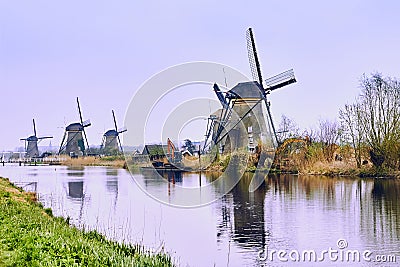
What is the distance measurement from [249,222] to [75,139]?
172 feet

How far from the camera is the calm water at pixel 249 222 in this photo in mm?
10148

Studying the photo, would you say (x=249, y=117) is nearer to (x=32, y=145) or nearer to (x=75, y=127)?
(x=75, y=127)

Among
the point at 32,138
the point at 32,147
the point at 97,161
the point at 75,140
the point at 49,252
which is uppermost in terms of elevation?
the point at 32,138

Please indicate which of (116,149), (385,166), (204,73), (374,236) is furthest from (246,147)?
(116,149)

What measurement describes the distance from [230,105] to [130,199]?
1685 cm

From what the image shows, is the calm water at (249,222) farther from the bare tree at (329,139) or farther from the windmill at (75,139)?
the windmill at (75,139)

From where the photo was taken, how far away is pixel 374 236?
11.1 m

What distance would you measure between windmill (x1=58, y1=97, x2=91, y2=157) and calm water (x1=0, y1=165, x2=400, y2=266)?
137ft

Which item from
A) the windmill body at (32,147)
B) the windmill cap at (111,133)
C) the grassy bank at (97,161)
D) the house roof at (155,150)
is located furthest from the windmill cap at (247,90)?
the windmill body at (32,147)

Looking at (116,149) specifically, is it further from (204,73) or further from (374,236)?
(374,236)

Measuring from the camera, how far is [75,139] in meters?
63.5

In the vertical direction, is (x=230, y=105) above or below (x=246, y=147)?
above

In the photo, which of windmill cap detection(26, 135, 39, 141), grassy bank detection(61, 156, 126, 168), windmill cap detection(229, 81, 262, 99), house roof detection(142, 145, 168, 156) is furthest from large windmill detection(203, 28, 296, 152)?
windmill cap detection(26, 135, 39, 141)

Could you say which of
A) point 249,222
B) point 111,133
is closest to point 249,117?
point 249,222
